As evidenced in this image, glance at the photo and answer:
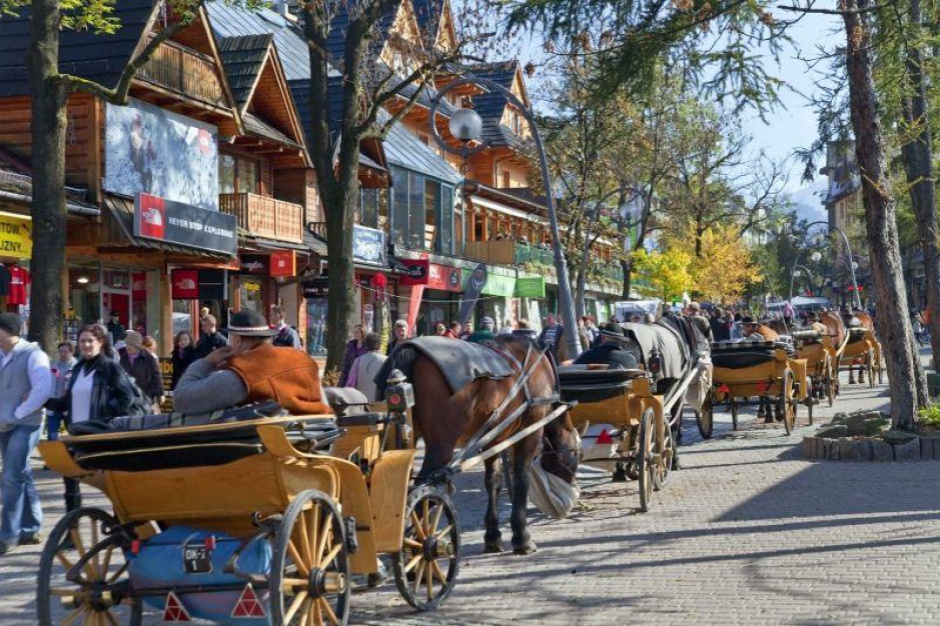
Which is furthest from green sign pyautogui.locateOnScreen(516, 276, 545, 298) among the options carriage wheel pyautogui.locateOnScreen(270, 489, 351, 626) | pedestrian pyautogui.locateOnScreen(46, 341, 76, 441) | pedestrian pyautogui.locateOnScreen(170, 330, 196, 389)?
carriage wheel pyautogui.locateOnScreen(270, 489, 351, 626)

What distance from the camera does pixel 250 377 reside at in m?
6.62

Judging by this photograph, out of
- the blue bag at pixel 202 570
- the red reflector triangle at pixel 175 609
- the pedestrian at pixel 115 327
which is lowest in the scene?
the red reflector triangle at pixel 175 609

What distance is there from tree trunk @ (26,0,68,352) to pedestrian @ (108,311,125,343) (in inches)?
428

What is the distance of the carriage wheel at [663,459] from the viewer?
12.8m

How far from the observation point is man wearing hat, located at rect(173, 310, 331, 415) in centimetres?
656

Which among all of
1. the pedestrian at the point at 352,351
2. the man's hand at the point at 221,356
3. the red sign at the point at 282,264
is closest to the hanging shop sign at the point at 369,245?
the red sign at the point at 282,264

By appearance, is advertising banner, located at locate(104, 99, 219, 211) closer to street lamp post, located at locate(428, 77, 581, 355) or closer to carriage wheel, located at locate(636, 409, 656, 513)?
street lamp post, located at locate(428, 77, 581, 355)

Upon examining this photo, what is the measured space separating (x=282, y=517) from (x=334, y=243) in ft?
42.6

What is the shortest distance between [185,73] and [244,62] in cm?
364

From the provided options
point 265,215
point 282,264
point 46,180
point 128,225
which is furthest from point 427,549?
point 265,215

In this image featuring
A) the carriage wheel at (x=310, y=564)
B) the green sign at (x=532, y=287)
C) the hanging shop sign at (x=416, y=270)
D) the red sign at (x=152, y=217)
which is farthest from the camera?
the green sign at (x=532, y=287)

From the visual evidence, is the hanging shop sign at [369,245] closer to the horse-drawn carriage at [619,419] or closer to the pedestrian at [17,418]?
the horse-drawn carriage at [619,419]

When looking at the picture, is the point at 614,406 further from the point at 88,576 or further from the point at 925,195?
the point at 925,195

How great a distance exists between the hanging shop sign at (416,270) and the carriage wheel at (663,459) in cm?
2448
